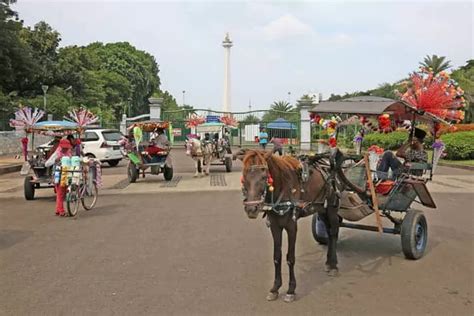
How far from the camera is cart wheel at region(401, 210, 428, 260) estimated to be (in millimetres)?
7051

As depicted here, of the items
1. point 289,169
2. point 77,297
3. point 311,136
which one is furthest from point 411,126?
point 311,136

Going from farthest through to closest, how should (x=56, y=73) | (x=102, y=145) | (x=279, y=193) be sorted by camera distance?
(x=56, y=73) < (x=102, y=145) < (x=279, y=193)

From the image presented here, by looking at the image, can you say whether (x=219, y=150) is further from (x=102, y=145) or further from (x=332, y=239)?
(x=332, y=239)

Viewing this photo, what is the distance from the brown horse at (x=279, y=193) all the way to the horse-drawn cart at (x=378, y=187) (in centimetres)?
68

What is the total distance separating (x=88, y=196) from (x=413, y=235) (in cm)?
762

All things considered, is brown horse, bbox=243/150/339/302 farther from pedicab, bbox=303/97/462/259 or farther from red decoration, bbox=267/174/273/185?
pedicab, bbox=303/97/462/259

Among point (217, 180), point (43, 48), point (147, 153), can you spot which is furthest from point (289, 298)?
point (43, 48)

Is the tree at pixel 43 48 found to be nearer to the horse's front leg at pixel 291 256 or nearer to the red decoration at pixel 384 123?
the red decoration at pixel 384 123

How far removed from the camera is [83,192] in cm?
1114

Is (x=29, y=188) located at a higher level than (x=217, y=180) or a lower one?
higher

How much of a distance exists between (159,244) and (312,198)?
118 inches

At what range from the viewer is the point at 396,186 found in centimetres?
759

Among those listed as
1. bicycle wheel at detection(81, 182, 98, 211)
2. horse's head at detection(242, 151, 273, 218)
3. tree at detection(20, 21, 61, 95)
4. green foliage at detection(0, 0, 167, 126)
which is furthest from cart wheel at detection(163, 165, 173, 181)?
tree at detection(20, 21, 61, 95)

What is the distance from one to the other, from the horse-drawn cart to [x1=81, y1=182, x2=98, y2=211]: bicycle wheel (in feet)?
18.6
